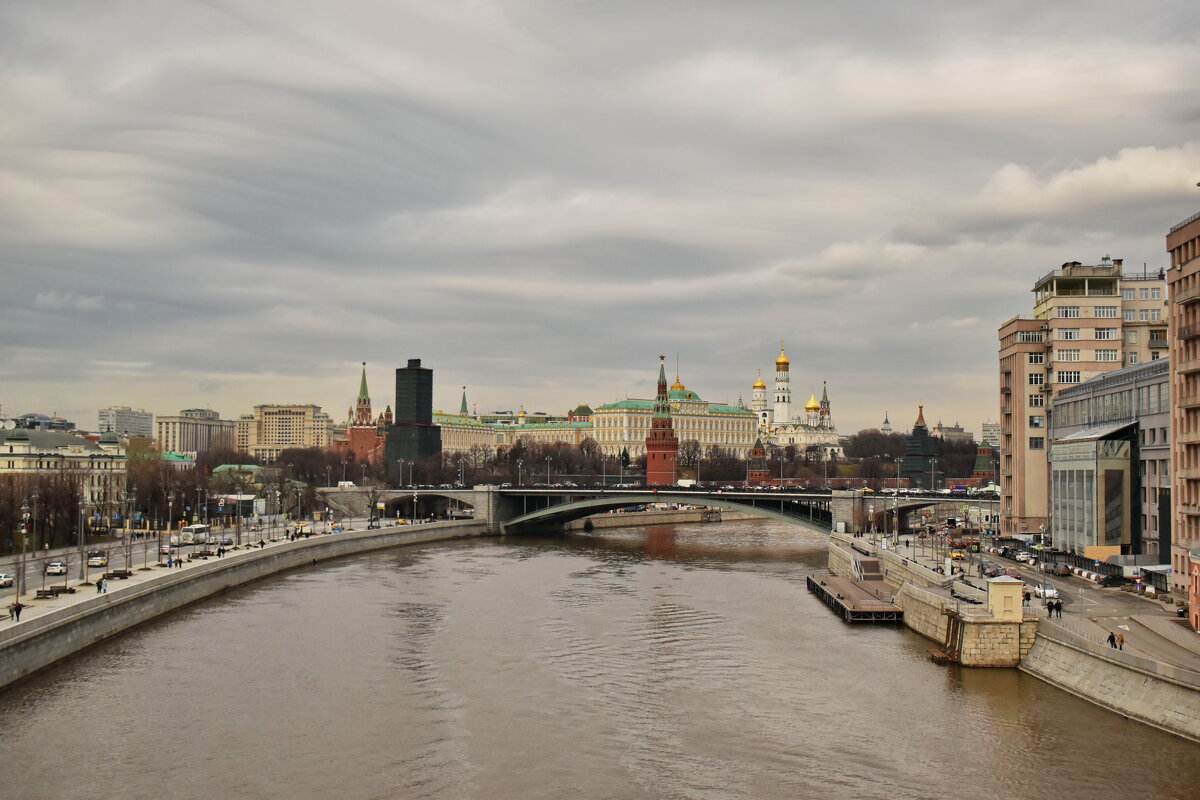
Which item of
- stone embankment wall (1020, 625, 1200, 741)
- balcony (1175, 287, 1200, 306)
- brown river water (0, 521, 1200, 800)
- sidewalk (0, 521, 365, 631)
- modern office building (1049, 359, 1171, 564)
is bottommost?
brown river water (0, 521, 1200, 800)

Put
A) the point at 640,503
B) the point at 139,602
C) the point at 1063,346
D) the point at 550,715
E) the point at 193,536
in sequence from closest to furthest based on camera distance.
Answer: the point at 550,715 → the point at 139,602 → the point at 1063,346 → the point at 193,536 → the point at 640,503

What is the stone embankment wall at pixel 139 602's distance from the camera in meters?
36.4

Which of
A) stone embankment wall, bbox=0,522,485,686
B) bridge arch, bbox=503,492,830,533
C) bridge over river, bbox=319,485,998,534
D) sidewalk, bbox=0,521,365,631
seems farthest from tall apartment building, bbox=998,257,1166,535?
sidewalk, bbox=0,521,365,631

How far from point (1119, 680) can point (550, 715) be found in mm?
15862

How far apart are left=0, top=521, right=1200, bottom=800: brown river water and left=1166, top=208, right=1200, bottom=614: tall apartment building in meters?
10.1

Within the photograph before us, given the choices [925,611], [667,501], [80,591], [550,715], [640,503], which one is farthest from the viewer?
[640,503]

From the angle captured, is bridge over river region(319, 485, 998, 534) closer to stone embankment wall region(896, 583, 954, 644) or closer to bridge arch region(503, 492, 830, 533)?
bridge arch region(503, 492, 830, 533)

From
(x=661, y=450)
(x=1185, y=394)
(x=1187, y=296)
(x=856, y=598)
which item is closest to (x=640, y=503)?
(x=661, y=450)

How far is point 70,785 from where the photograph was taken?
2691cm

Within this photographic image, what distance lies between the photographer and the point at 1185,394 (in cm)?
4328

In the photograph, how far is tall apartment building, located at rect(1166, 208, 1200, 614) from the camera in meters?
42.0

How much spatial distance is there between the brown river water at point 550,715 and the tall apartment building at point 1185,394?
399 inches

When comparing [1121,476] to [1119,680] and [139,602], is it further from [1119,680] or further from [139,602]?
[139,602]

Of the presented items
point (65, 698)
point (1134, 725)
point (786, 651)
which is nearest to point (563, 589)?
point (786, 651)
